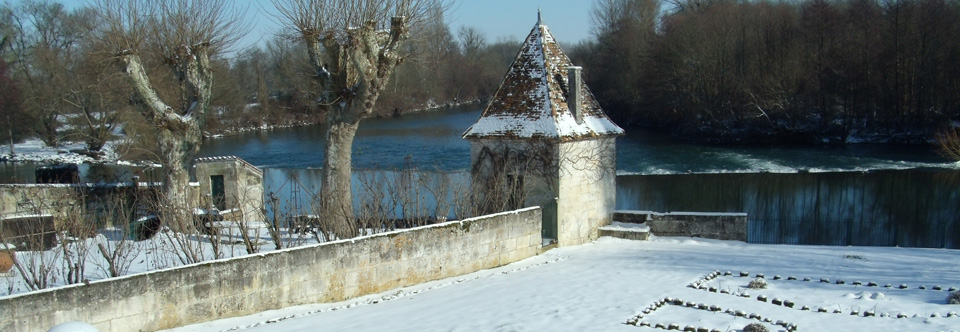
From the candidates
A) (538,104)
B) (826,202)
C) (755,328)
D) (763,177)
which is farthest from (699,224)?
(763,177)

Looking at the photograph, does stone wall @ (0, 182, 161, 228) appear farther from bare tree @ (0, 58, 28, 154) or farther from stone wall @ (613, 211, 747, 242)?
bare tree @ (0, 58, 28, 154)

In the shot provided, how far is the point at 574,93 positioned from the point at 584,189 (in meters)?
1.96

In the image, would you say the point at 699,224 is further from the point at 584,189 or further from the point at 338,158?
the point at 338,158

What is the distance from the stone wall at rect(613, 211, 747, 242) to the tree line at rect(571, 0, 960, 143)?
24.3 meters

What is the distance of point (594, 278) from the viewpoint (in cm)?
1142

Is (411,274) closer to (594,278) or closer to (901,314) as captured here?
(594,278)

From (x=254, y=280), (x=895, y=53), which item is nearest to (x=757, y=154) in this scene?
(x=895, y=53)

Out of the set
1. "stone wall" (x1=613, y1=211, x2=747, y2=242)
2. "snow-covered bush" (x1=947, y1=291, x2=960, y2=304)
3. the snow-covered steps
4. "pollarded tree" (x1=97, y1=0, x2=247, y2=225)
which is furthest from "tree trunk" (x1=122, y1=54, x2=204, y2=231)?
"snow-covered bush" (x1=947, y1=291, x2=960, y2=304)

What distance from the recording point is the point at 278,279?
32.2ft

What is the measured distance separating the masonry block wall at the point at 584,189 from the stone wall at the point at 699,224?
0.96 m

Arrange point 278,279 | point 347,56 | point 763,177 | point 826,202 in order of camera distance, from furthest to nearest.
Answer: point 763,177 → point 826,202 → point 347,56 → point 278,279

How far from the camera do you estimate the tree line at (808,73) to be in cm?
3647

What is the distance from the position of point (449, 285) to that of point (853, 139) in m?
32.6

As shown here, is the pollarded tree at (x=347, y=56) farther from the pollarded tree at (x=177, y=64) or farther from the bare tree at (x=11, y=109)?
the bare tree at (x=11, y=109)
